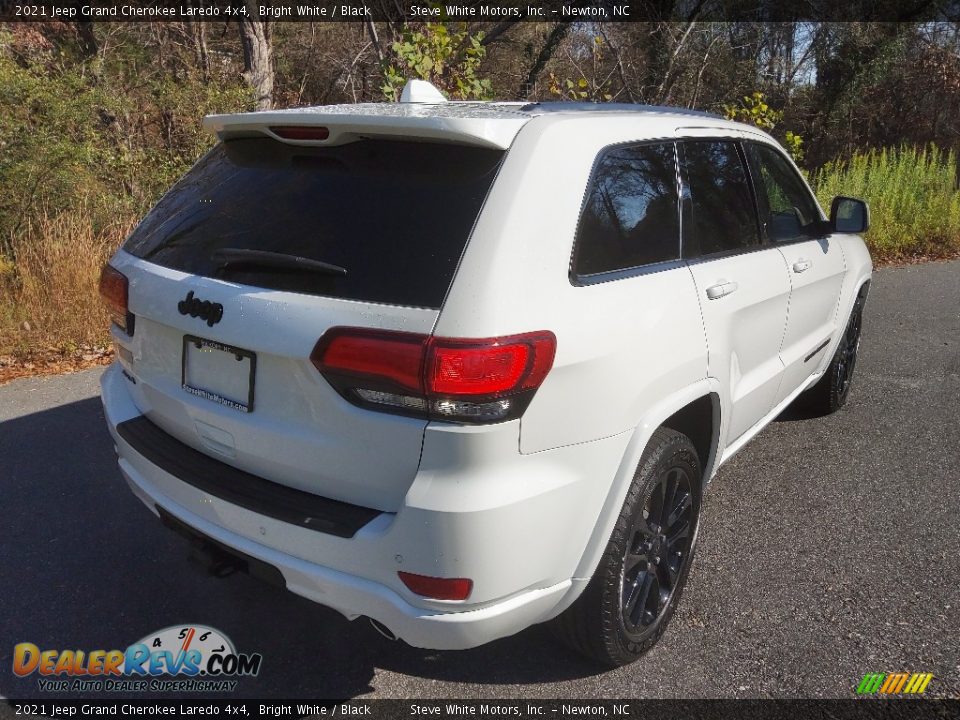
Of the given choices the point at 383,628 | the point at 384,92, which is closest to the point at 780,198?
the point at 383,628

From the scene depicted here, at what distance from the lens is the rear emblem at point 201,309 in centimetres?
231

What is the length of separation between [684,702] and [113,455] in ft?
10.7

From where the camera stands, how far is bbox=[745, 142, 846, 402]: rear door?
3689 mm

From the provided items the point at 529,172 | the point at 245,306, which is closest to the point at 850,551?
the point at 529,172

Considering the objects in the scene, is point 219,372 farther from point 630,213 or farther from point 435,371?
point 630,213

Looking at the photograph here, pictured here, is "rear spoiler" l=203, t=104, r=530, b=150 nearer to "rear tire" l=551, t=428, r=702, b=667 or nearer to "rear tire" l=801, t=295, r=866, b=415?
"rear tire" l=551, t=428, r=702, b=667

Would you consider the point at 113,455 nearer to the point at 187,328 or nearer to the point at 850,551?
the point at 187,328

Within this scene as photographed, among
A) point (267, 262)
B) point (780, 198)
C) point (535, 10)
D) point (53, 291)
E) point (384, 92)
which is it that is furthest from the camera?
point (535, 10)

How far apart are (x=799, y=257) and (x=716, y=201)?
0.84m

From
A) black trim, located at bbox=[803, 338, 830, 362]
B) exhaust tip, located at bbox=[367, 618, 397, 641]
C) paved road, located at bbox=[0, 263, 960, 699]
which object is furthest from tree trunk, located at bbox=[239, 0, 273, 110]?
exhaust tip, located at bbox=[367, 618, 397, 641]

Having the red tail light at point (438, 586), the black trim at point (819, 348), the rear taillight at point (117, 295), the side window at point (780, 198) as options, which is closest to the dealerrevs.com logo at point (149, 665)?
the red tail light at point (438, 586)

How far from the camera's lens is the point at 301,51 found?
1875 cm

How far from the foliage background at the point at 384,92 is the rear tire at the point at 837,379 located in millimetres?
4953

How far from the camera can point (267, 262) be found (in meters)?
2.30
